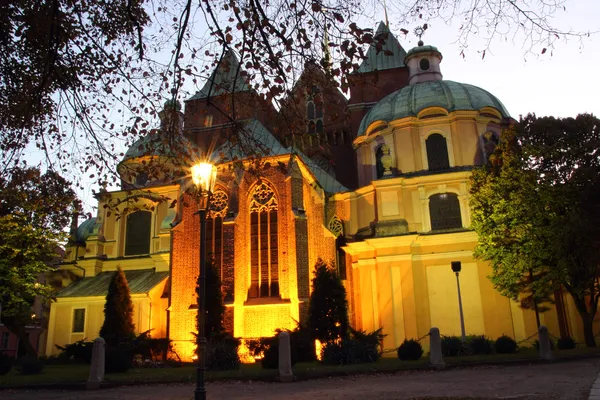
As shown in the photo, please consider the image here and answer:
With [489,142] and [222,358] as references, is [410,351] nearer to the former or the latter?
[222,358]

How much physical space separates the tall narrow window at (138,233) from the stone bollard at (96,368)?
63.1 ft

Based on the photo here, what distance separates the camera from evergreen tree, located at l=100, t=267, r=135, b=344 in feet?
85.4

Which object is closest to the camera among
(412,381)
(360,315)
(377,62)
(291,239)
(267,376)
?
(412,381)

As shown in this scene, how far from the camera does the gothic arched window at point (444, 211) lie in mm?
28547

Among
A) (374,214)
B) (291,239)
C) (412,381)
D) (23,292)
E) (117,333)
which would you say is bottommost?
(412,381)

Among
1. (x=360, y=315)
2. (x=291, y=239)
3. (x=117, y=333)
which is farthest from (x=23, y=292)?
(x=360, y=315)

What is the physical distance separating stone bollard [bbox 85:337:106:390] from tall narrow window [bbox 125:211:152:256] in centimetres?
1924

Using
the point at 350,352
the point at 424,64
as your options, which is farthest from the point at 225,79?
the point at 424,64

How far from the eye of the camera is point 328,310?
22.0 meters

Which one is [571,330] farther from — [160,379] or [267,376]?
[160,379]

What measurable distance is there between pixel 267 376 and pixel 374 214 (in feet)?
48.8

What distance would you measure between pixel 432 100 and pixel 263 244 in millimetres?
13199

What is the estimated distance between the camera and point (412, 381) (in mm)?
14680

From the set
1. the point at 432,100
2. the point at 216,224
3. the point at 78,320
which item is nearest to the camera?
the point at 216,224
